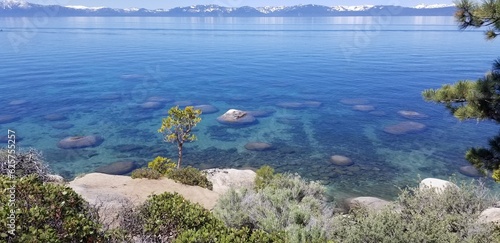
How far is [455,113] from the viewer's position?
41.9ft

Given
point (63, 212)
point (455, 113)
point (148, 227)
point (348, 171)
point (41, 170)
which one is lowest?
point (348, 171)

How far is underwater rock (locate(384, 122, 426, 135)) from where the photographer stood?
40237 millimetres

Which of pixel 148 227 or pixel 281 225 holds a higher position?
pixel 148 227

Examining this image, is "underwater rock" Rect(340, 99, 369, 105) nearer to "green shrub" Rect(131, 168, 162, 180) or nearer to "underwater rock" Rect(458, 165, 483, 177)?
"underwater rock" Rect(458, 165, 483, 177)

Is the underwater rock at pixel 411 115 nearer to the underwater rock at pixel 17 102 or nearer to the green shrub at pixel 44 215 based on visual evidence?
the green shrub at pixel 44 215

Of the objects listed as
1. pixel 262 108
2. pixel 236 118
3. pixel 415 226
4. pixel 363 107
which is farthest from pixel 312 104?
pixel 415 226

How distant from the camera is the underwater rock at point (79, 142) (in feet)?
115

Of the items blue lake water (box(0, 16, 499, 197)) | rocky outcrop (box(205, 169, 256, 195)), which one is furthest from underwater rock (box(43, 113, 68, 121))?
rocky outcrop (box(205, 169, 256, 195))

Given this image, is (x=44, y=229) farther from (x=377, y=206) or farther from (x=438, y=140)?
(x=438, y=140)

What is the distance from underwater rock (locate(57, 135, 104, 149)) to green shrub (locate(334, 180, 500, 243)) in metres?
30.8

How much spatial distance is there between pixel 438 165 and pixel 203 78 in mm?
51581

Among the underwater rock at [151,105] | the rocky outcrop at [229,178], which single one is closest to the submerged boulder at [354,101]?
the underwater rock at [151,105]

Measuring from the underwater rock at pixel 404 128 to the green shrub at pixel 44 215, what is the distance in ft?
123

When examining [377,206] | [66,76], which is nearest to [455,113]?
[377,206]
